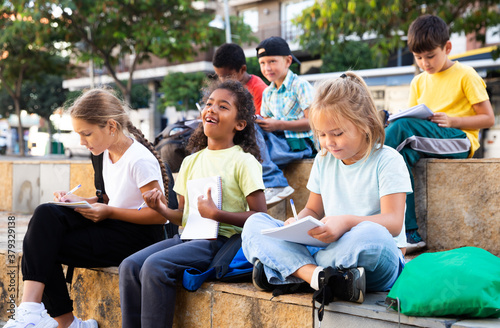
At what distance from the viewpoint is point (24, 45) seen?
18.7 meters

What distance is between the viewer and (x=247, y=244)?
223 centimetres

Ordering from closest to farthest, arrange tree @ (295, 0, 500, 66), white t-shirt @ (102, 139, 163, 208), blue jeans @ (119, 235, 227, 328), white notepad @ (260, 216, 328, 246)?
white notepad @ (260, 216, 328, 246)
blue jeans @ (119, 235, 227, 328)
white t-shirt @ (102, 139, 163, 208)
tree @ (295, 0, 500, 66)

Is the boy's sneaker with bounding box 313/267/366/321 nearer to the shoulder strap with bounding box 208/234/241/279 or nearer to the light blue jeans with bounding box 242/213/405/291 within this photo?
the light blue jeans with bounding box 242/213/405/291

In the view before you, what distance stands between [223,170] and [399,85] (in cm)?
1543

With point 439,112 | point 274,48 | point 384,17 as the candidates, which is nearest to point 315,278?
point 439,112

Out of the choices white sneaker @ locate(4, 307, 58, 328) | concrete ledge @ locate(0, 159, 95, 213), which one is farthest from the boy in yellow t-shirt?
concrete ledge @ locate(0, 159, 95, 213)

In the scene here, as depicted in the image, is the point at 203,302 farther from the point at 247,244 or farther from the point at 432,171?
the point at 432,171

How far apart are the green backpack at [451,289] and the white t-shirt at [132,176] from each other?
1.44 metres

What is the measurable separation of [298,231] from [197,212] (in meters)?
0.85

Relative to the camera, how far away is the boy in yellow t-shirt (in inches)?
128

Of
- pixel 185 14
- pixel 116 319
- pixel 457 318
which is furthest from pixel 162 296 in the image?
pixel 185 14

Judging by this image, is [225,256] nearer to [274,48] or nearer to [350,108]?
[350,108]

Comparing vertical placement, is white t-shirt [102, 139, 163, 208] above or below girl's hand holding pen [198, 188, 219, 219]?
above

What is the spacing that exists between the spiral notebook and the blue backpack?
139 millimetres
